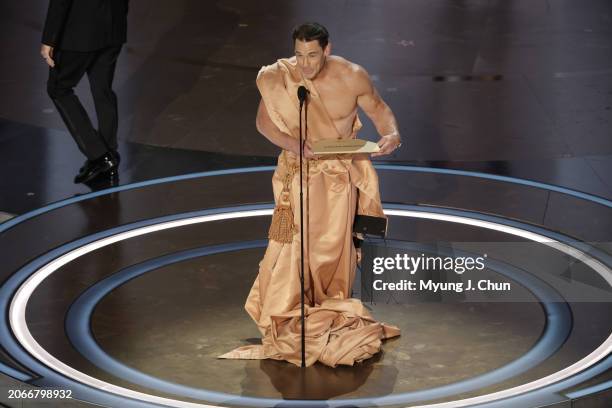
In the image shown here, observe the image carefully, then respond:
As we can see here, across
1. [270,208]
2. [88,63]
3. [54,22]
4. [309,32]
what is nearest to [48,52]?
[54,22]

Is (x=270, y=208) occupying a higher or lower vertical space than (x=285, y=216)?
lower

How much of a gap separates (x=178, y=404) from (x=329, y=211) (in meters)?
1.20

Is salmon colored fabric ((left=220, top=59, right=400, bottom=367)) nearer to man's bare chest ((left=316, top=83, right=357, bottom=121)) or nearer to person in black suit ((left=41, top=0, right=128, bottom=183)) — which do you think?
man's bare chest ((left=316, top=83, right=357, bottom=121))

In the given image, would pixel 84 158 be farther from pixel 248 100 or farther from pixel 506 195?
Answer: pixel 506 195

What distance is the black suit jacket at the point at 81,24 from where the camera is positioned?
29.0ft

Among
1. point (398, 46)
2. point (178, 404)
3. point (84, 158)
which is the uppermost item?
point (398, 46)

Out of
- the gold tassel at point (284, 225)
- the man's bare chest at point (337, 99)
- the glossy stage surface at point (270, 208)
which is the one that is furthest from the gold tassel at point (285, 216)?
the glossy stage surface at point (270, 208)

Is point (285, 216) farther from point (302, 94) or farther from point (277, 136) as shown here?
point (302, 94)

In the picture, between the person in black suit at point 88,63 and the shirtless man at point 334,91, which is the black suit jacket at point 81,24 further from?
the shirtless man at point 334,91

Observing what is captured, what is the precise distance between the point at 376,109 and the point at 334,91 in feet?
0.85

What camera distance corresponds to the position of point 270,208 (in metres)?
8.44

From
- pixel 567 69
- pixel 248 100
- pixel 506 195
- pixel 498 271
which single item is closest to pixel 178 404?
pixel 498 271

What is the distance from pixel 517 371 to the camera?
6043mm

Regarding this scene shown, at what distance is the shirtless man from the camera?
6.02 meters
